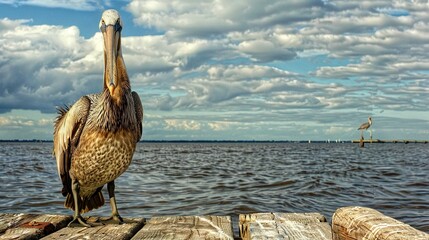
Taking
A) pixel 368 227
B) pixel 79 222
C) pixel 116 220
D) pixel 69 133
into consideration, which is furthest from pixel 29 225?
pixel 368 227

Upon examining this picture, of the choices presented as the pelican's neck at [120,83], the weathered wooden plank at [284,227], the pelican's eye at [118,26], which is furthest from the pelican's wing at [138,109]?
the weathered wooden plank at [284,227]

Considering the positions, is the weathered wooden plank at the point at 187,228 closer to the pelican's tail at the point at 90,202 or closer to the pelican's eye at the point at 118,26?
the pelican's tail at the point at 90,202

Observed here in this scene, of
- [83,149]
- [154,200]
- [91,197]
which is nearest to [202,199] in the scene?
[154,200]

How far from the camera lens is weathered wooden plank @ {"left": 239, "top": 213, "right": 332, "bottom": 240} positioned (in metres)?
3.60

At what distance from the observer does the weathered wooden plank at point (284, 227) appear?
142 inches

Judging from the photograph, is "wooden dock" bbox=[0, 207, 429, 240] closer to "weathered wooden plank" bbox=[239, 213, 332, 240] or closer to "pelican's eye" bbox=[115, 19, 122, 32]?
"weathered wooden plank" bbox=[239, 213, 332, 240]

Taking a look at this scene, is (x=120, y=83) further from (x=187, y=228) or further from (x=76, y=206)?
(x=187, y=228)

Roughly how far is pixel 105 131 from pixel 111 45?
754mm

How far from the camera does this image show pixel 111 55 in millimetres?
4387

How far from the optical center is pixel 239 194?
12672 millimetres

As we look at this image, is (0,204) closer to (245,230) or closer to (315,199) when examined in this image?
(315,199)

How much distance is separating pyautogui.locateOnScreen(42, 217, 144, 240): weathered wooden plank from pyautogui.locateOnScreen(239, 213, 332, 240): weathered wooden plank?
2.94 ft

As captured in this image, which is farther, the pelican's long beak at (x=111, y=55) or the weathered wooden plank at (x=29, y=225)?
the pelican's long beak at (x=111, y=55)

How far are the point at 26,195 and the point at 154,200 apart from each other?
3.15m
